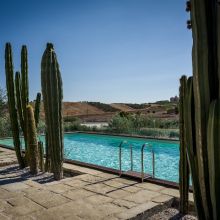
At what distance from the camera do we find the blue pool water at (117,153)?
9023mm

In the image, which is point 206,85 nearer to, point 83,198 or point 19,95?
point 83,198

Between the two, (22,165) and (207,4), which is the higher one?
(207,4)

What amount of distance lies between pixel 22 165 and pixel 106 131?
1013cm

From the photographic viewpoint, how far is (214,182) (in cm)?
215

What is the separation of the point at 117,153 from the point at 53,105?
245 inches

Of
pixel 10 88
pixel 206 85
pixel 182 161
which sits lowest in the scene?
pixel 182 161

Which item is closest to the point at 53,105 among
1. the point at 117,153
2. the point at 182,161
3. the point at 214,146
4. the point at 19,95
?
the point at 19,95

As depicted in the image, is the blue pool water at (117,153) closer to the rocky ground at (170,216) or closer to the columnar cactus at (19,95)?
the columnar cactus at (19,95)

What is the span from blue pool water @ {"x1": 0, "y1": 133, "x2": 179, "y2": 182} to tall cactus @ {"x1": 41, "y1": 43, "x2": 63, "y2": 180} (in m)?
2.19

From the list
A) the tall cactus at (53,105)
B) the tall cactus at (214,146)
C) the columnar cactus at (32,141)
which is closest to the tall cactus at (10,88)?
the columnar cactus at (32,141)

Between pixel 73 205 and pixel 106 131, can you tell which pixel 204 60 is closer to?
pixel 73 205

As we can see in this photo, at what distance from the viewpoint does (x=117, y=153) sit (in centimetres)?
1164

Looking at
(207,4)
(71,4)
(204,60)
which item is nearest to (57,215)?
(204,60)

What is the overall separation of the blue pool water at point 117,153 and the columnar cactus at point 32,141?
7.89ft
